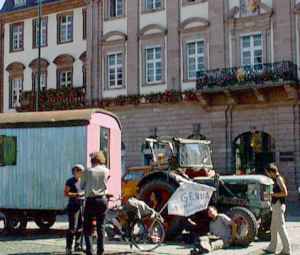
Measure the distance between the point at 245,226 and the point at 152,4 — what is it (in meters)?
22.6

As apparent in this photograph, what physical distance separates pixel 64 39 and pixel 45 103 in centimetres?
422

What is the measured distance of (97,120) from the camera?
17.5 metres

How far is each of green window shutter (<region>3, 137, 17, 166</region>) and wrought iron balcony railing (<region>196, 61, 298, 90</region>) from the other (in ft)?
50.8

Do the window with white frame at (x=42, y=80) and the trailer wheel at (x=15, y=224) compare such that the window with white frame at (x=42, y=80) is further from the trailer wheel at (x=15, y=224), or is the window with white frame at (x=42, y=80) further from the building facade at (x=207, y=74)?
the trailer wheel at (x=15, y=224)

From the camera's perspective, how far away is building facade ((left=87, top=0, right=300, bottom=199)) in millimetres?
30609

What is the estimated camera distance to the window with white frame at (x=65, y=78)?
129 ft

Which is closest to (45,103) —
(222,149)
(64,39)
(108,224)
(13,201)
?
(64,39)

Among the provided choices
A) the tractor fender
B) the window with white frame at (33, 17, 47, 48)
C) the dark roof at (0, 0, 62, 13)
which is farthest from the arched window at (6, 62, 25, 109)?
the tractor fender

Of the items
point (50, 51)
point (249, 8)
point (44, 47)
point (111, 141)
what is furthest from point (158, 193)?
point (44, 47)

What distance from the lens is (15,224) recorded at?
17969 millimetres

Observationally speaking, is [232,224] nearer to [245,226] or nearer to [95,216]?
[245,226]

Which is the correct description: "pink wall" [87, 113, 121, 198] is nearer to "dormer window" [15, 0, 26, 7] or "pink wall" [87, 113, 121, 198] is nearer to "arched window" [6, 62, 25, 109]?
"arched window" [6, 62, 25, 109]

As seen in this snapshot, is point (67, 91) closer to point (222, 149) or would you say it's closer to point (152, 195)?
point (222, 149)

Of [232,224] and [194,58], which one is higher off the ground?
[194,58]
